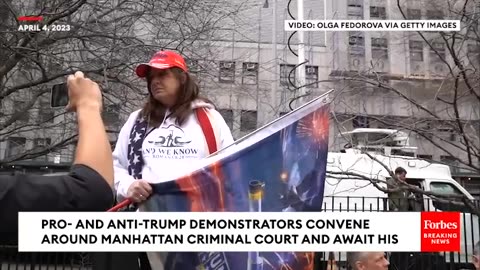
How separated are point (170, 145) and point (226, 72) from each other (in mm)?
6908

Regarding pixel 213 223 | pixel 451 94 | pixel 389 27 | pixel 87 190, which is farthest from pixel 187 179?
pixel 389 27

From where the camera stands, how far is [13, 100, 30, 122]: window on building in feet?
27.8

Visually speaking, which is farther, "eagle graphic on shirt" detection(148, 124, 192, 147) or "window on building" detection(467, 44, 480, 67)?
"window on building" detection(467, 44, 480, 67)

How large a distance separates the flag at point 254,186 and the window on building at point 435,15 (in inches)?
174

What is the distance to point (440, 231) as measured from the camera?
387 cm

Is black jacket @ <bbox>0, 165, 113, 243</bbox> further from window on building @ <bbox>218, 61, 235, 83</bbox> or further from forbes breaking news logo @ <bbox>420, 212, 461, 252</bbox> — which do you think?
window on building @ <bbox>218, 61, 235, 83</bbox>

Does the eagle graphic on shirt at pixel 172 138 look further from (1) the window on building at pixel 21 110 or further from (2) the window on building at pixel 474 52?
(1) the window on building at pixel 21 110

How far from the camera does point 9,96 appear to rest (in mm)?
8906

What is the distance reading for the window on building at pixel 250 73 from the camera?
9.90m

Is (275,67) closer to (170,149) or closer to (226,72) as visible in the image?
(226,72)

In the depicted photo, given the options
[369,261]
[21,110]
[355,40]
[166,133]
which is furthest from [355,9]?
[166,133]

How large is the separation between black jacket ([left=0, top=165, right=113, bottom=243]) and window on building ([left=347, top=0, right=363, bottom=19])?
7868 mm

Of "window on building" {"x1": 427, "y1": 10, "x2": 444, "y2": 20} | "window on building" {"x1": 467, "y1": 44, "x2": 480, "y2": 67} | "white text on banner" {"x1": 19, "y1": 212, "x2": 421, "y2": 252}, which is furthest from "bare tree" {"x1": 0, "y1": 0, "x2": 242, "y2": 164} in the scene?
"white text on banner" {"x1": 19, "y1": 212, "x2": 421, "y2": 252}

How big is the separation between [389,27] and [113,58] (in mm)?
4225
